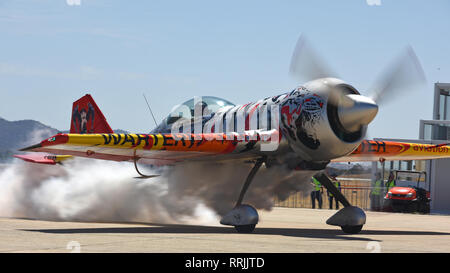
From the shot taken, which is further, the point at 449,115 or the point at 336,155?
the point at 449,115

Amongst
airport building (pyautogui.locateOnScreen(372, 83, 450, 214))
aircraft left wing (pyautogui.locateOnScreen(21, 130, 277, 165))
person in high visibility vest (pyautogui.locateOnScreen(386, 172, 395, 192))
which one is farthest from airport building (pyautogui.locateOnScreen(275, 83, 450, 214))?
aircraft left wing (pyautogui.locateOnScreen(21, 130, 277, 165))

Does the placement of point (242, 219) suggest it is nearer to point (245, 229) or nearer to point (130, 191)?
point (245, 229)

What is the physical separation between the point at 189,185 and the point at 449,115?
68.0 ft

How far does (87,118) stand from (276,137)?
6.50 metres

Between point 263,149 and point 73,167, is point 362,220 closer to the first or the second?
point 263,149

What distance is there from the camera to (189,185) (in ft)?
52.2

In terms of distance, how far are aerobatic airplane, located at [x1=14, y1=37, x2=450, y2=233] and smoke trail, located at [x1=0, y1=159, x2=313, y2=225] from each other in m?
0.41

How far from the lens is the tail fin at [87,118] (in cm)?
1770

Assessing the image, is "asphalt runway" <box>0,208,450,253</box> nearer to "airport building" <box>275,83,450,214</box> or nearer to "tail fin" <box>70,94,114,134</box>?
"tail fin" <box>70,94,114,134</box>

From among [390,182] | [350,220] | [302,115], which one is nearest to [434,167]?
[390,182]

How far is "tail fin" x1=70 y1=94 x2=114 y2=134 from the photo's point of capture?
17.7 m

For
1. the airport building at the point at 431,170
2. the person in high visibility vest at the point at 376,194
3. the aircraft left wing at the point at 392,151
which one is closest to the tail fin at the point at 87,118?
the aircraft left wing at the point at 392,151
